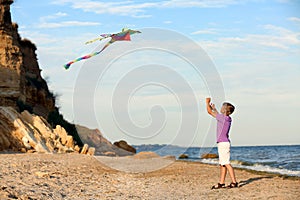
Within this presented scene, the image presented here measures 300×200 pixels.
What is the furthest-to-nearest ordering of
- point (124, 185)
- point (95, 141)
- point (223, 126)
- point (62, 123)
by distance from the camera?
point (95, 141) → point (62, 123) → point (124, 185) → point (223, 126)

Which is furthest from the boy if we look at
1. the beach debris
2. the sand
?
the beach debris

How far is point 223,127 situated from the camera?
10227 mm

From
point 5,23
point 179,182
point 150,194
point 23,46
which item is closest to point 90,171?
point 179,182

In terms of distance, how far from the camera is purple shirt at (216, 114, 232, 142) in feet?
33.6

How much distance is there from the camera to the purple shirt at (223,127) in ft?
33.6

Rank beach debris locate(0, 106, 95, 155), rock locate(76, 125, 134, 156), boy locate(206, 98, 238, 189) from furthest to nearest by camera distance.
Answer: rock locate(76, 125, 134, 156), beach debris locate(0, 106, 95, 155), boy locate(206, 98, 238, 189)

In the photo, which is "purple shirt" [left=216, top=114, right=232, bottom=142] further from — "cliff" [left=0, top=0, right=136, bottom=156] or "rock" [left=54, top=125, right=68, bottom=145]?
"rock" [left=54, top=125, right=68, bottom=145]

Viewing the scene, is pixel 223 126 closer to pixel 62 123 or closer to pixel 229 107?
pixel 229 107

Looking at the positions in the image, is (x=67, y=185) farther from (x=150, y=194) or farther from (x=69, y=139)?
(x=69, y=139)

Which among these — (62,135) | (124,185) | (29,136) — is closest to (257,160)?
(62,135)

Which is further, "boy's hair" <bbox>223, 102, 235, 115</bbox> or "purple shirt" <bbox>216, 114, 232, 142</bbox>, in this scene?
"boy's hair" <bbox>223, 102, 235, 115</bbox>

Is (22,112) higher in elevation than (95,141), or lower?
higher

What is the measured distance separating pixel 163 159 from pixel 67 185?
10.7m

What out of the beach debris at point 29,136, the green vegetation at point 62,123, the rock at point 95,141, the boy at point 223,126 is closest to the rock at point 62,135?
the beach debris at point 29,136
